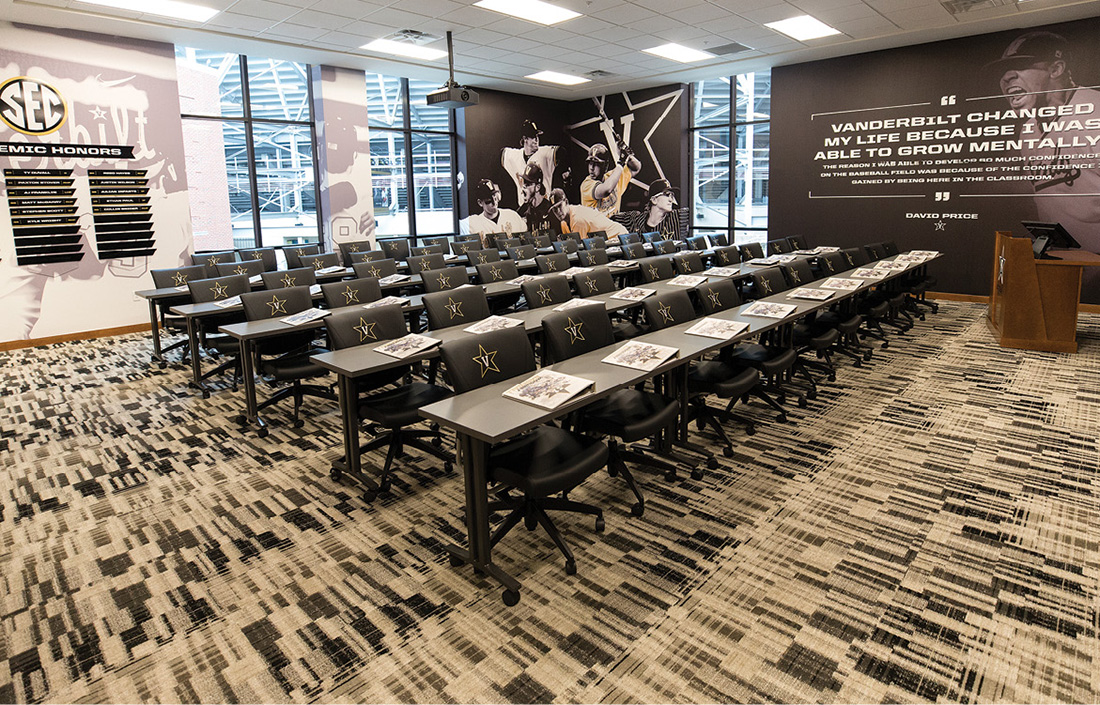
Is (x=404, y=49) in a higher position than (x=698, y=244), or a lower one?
higher

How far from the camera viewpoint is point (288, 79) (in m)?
10.1

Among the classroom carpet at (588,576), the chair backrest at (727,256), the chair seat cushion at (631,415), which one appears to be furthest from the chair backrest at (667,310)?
the chair backrest at (727,256)

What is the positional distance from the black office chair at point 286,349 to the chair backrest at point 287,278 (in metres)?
1.49

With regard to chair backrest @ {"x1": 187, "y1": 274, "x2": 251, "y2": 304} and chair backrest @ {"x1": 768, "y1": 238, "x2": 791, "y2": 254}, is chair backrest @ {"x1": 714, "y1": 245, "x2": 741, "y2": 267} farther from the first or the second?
chair backrest @ {"x1": 187, "y1": 274, "x2": 251, "y2": 304}

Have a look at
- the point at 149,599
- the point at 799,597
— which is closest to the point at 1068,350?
the point at 799,597

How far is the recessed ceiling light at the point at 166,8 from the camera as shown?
22.0ft

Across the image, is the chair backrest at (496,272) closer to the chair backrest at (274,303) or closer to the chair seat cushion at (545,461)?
the chair backrest at (274,303)

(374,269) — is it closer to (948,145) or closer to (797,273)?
(797,273)

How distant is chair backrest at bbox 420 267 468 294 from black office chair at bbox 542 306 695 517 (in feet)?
7.76

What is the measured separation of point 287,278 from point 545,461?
480cm

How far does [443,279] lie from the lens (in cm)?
602

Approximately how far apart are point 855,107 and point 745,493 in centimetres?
844

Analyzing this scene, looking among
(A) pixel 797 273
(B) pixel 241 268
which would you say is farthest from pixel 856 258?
(B) pixel 241 268

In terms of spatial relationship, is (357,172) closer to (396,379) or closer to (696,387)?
(396,379)
